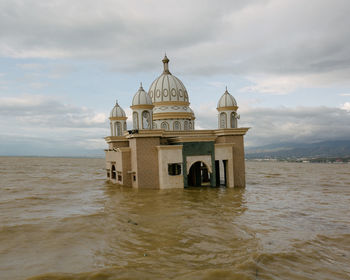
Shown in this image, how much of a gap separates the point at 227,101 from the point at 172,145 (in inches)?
260

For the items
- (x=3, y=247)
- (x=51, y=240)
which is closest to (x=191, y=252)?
(x=51, y=240)

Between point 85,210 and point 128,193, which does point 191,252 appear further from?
point 128,193

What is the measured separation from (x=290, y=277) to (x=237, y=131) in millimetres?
15264

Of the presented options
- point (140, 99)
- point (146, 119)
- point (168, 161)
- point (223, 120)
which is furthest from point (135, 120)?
point (223, 120)

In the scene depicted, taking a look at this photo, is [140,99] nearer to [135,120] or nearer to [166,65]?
[135,120]

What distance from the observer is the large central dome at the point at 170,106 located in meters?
24.5

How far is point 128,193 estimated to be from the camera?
18844 mm

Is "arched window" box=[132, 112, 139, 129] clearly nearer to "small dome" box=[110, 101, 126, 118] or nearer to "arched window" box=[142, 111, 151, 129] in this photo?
"arched window" box=[142, 111, 151, 129]

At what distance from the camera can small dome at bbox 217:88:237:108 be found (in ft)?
74.8

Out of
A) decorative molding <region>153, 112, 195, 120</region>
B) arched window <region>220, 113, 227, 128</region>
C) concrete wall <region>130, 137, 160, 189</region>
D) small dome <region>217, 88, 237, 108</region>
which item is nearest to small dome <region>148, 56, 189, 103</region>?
decorative molding <region>153, 112, 195, 120</region>

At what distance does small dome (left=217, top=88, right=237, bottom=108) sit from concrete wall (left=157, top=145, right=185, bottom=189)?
6.06 meters

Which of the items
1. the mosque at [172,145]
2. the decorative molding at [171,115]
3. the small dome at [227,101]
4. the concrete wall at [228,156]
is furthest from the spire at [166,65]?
the concrete wall at [228,156]

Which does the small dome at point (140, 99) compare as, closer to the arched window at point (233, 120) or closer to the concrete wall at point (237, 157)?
the concrete wall at point (237, 157)

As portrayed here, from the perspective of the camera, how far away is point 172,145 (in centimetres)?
1956
